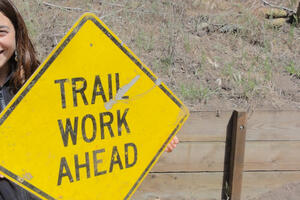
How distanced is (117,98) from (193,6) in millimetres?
3584

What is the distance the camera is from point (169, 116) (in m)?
2.23

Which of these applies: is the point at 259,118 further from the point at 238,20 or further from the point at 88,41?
the point at 88,41

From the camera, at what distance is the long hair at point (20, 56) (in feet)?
6.72

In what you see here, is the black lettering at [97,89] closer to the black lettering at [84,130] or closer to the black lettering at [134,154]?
the black lettering at [84,130]

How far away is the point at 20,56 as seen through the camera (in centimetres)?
212

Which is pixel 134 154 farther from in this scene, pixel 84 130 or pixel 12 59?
pixel 12 59

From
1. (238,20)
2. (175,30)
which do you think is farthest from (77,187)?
(238,20)

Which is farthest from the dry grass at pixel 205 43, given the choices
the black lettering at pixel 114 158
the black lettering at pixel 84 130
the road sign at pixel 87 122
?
the black lettering at pixel 84 130

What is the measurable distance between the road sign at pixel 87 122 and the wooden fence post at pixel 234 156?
142cm

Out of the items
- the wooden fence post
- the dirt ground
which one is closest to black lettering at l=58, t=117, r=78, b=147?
the wooden fence post

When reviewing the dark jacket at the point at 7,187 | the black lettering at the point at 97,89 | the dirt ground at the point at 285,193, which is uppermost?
the black lettering at the point at 97,89

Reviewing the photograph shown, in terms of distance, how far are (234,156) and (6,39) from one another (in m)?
2.27

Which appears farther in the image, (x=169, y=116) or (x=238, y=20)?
(x=238, y=20)

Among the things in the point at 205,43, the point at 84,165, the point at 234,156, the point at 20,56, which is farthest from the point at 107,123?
the point at 205,43
